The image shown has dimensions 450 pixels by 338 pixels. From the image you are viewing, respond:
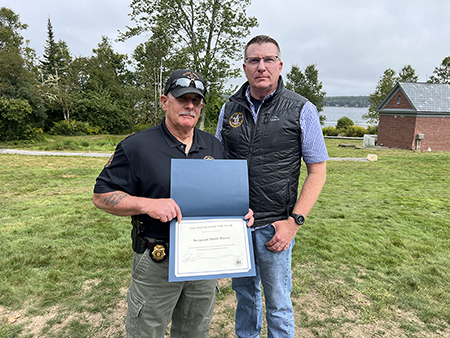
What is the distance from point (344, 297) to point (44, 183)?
10044 mm

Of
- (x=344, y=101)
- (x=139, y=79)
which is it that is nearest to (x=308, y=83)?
(x=139, y=79)

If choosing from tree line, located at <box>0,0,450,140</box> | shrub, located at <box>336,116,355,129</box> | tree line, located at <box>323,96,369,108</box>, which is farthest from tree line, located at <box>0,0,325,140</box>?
tree line, located at <box>323,96,369,108</box>

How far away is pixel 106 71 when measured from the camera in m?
41.1

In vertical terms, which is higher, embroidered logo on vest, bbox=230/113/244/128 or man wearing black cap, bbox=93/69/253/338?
embroidered logo on vest, bbox=230/113/244/128

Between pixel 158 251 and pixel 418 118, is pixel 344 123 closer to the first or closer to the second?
pixel 418 118

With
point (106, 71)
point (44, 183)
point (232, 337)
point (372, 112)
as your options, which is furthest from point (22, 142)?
point (372, 112)

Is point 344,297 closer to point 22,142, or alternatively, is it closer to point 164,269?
point 164,269

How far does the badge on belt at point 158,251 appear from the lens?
1893mm

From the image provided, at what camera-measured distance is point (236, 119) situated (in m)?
2.40

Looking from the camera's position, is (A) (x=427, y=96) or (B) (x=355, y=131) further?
(B) (x=355, y=131)

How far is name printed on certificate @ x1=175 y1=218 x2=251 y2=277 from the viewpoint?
1683 millimetres

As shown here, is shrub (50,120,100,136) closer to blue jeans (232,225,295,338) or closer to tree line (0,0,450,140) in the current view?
tree line (0,0,450,140)

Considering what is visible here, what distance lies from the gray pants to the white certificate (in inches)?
13.1

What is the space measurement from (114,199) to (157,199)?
0.27 metres
